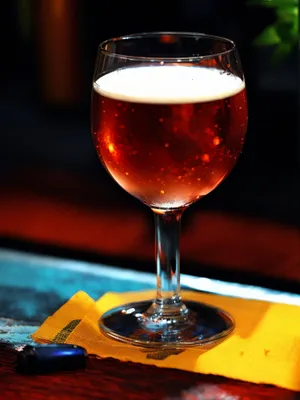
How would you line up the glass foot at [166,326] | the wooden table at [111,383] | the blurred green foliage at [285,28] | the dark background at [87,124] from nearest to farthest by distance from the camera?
the wooden table at [111,383]
the glass foot at [166,326]
the blurred green foliage at [285,28]
the dark background at [87,124]

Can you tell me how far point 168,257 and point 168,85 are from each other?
209 mm

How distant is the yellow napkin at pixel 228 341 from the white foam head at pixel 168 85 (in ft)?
0.85

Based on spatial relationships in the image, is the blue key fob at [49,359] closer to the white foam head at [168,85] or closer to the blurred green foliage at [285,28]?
the white foam head at [168,85]

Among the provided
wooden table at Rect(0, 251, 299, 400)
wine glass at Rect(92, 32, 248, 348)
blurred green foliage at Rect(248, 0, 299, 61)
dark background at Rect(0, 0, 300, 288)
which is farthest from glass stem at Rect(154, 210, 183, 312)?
dark background at Rect(0, 0, 300, 288)

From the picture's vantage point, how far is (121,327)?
1.03m

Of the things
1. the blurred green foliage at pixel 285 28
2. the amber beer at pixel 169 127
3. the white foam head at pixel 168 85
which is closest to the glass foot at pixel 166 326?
the amber beer at pixel 169 127

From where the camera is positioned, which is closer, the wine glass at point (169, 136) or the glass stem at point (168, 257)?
the wine glass at point (169, 136)

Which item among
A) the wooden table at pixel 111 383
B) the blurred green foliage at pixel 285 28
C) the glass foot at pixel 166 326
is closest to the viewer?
the wooden table at pixel 111 383

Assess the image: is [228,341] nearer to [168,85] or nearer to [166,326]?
[166,326]

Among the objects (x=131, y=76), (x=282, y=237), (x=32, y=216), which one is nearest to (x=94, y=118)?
(x=131, y=76)

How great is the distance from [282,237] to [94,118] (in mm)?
690

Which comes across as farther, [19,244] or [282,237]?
[282,237]

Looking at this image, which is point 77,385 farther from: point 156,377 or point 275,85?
point 275,85

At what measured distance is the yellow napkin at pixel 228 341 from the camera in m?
0.92
